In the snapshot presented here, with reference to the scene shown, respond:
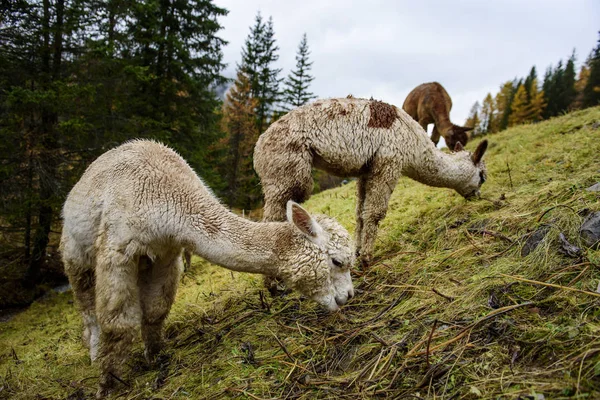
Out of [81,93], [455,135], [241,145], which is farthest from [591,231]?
[241,145]

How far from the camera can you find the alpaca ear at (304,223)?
3.31 m

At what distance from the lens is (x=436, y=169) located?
5578 mm

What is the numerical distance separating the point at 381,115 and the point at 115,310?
163 inches

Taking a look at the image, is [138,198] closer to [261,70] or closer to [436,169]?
[436,169]

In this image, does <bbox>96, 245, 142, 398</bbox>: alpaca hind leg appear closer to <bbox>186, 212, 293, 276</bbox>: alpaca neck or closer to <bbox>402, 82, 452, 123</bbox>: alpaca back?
<bbox>186, 212, 293, 276</bbox>: alpaca neck

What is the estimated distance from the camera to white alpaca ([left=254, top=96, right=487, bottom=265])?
15.0 ft

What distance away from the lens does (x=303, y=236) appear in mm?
3432

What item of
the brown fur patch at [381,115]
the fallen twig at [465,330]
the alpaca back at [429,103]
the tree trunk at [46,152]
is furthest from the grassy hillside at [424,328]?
the tree trunk at [46,152]

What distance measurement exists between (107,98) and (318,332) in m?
12.6

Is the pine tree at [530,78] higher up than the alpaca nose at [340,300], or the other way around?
the pine tree at [530,78]

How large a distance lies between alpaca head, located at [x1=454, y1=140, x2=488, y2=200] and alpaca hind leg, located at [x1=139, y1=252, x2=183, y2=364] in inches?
196

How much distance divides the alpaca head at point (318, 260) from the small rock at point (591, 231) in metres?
2.20

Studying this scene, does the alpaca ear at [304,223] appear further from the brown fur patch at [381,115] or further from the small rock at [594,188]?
the small rock at [594,188]

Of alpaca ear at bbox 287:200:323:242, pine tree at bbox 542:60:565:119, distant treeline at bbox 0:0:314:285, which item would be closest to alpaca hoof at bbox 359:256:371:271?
alpaca ear at bbox 287:200:323:242
